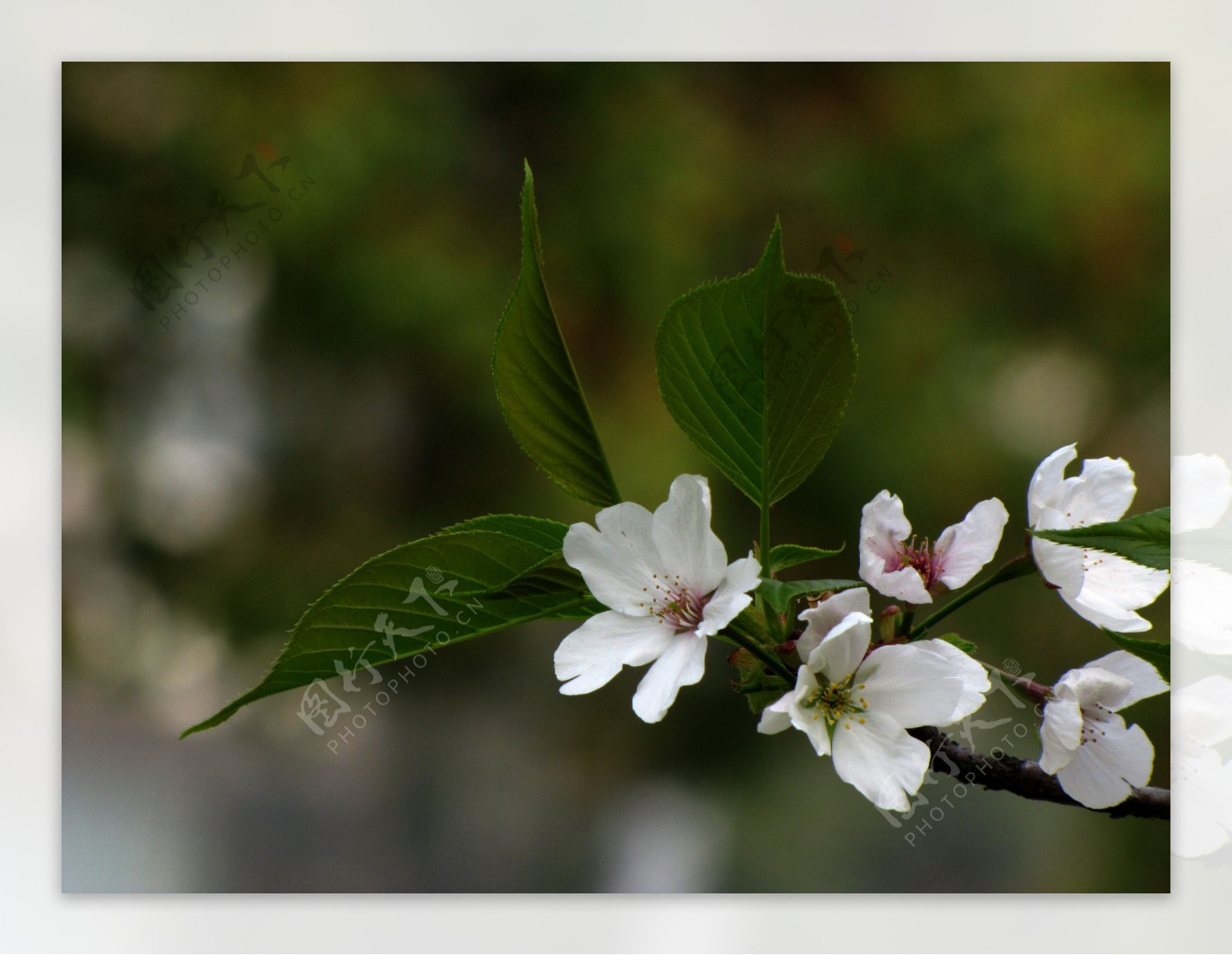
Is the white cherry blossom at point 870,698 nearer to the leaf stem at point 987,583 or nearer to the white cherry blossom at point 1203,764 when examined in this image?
the leaf stem at point 987,583

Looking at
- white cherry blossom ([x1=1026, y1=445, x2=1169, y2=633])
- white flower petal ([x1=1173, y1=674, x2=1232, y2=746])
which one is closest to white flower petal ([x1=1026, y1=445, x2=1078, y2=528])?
white cherry blossom ([x1=1026, y1=445, x2=1169, y2=633])

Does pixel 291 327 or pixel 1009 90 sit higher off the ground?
pixel 1009 90

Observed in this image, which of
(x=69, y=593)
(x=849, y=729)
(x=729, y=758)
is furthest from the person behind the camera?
(x=729, y=758)

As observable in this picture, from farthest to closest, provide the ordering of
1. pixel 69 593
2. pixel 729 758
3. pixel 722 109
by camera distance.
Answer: pixel 729 758, pixel 722 109, pixel 69 593

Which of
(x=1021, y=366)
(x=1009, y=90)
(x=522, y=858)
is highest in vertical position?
(x=1009, y=90)

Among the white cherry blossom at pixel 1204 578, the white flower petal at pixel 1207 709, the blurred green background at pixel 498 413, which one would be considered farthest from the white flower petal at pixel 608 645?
the blurred green background at pixel 498 413

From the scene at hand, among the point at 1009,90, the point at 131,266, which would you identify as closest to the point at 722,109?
the point at 1009,90

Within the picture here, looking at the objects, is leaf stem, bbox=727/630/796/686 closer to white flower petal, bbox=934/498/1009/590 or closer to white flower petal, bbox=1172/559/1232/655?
white flower petal, bbox=934/498/1009/590

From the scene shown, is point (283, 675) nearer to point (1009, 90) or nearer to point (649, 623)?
point (649, 623)
